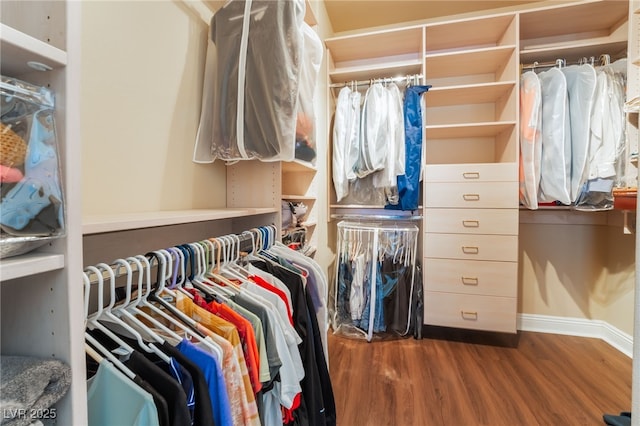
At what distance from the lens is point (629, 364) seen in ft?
5.84

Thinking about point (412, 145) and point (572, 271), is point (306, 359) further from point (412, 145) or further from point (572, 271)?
point (572, 271)

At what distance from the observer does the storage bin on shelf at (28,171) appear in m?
0.35

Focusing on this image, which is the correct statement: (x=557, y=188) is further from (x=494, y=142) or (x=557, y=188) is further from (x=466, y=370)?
(x=466, y=370)

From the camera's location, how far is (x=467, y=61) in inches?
84.6

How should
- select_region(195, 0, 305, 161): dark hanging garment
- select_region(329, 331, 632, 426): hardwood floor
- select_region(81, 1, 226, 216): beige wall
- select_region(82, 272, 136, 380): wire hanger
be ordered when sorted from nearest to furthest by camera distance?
select_region(82, 272, 136, 380): wire hanger → select_region(81, 1, 226, 216): beige wall → select_region(195, 0, 305, 161): dark hanging garment → select_region(329, 331, 632, 426): hardwood floor

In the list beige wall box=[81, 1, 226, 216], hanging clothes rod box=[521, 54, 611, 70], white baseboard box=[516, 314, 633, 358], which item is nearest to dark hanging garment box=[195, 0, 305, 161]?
beige wall box=[81, 1, 226, 216]

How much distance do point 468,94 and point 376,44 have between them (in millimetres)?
807

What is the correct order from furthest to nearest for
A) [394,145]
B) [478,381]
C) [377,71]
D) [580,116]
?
[377,71], [394,145], [580,116], [478,381]

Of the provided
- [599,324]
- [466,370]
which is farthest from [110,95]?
Result: [599,324]

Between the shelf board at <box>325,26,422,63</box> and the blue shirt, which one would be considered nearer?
the blue shirt

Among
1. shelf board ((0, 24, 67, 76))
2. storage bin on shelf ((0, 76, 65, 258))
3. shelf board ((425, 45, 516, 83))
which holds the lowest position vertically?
storage bin on shelf ((0, 76, 65, 258))

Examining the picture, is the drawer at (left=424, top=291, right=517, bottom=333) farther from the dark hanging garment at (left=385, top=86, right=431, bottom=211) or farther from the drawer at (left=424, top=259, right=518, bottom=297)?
the dark hanging garment at (left=385, top=86, right=431, bottom=211)

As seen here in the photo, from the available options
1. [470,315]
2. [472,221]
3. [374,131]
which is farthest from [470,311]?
[374,131]

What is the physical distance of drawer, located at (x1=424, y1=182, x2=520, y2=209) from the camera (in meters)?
1.95
